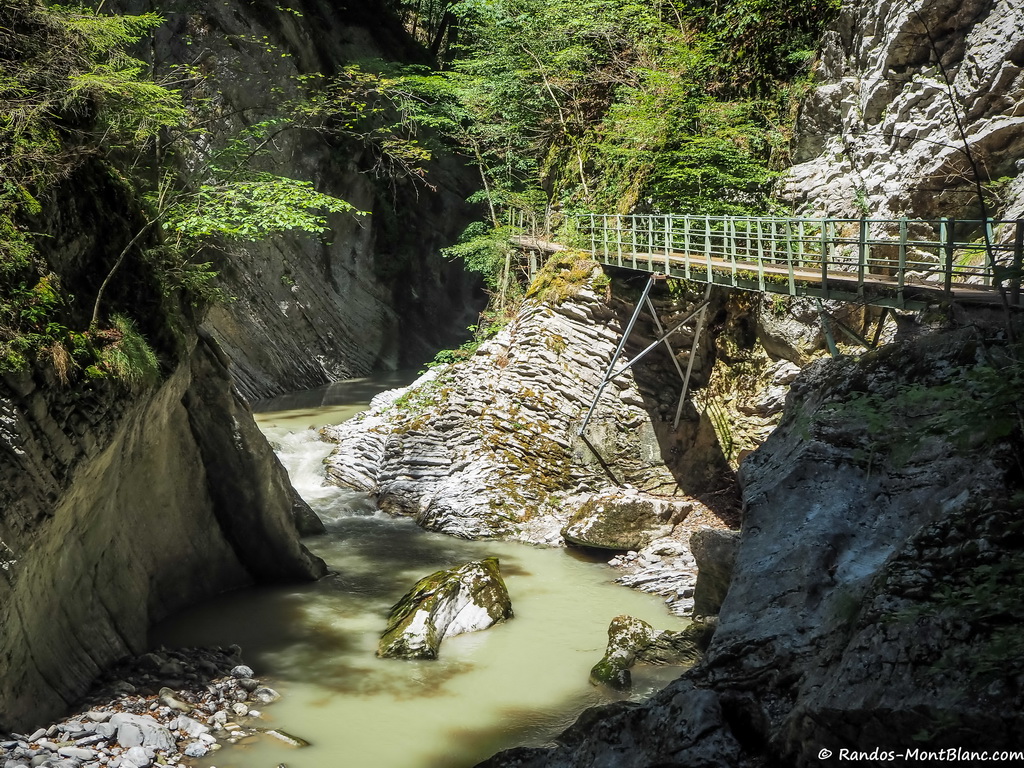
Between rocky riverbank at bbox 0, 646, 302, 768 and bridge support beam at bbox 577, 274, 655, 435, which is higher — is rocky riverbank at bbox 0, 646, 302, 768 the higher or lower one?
the lower one

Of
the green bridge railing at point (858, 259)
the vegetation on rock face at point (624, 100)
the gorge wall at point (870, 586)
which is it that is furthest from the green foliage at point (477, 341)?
Result: the gorge wall at point (870, 586)

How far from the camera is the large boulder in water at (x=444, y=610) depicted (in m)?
10.6

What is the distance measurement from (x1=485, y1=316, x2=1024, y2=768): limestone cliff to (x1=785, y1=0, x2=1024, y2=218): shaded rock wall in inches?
250

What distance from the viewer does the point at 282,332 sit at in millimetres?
26500

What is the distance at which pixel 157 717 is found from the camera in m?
8.30

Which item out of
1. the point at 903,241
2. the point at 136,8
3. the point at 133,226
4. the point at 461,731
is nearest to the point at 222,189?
the point at 133,226

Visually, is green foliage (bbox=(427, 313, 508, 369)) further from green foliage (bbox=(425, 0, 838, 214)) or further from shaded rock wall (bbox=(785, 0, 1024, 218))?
shaded rock wall (bbox=(785, 0, 1024, 218))

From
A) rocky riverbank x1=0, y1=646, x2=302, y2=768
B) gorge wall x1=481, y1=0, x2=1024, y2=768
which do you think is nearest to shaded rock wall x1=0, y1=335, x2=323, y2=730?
rocky riverbank x1=0, y1=646, x2=302, y2=768

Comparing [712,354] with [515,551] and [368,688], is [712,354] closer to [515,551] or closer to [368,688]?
[515,551]

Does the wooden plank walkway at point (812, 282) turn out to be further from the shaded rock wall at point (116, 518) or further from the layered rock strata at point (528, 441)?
the shaded rock wall at point (116, 518)

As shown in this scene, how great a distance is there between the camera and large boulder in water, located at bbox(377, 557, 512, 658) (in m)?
10.6

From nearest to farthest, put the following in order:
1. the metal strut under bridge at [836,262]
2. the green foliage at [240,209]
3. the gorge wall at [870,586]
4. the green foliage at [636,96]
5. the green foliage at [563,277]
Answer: the gorge wall at [870,586], the metal strut under bridge at [836,262], the green foliage at [240,209], the green foliage at [636,96], the green foliage at [563,277]

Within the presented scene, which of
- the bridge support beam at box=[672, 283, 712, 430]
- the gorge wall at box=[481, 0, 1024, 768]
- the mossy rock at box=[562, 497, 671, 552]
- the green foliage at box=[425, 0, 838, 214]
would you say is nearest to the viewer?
the gorge wall at box=[481, 0, 1024, 768]

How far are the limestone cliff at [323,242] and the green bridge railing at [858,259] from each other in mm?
10790
